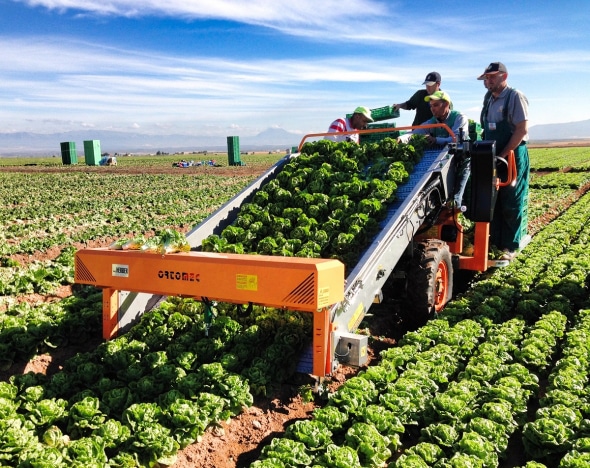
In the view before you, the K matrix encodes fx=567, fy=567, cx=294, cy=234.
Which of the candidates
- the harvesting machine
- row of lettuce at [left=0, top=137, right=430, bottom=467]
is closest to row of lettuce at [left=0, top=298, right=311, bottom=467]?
row of lettuce at [left=0, top=137, right=430, bottom=467]

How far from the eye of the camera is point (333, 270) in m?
4.35

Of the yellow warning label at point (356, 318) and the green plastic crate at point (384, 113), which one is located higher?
the green plastic crate at point (384, 113)

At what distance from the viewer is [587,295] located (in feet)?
24.4

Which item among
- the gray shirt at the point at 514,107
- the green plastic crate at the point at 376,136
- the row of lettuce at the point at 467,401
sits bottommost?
the row of lettuce at the point at 467,401

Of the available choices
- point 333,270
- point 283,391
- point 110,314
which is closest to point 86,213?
point 110,314

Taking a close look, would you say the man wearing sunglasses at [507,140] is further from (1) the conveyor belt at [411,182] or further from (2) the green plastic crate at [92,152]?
(2) the green plastic crate at [92,152]

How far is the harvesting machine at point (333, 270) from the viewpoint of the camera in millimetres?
4379

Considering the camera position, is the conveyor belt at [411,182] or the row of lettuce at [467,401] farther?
the conveyor belt at [411,182]

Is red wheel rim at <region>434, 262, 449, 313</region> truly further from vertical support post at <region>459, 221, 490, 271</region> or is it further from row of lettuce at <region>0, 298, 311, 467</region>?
row of lettuce at <region>0, 298, 311, 467</region>

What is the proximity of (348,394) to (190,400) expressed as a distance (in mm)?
1240

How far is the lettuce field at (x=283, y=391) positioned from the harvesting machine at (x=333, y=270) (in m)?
0.34

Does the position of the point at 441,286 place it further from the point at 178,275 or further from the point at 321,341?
the point at 178,275

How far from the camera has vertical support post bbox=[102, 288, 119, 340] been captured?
530cm

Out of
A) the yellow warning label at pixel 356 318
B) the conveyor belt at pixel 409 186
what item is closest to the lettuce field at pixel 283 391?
the yellow warning label at pixel 356 318
